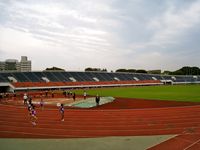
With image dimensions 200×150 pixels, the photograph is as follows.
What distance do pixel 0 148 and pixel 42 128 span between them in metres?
4.78

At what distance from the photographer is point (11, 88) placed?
57125mm

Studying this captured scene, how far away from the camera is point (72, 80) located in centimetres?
7244

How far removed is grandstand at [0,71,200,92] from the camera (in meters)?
60.0

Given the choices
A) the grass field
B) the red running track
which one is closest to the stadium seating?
the grass field

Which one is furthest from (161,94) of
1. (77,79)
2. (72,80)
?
(77,79)

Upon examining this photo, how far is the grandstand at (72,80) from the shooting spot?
60047 millimetres

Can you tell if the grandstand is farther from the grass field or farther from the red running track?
the red running track

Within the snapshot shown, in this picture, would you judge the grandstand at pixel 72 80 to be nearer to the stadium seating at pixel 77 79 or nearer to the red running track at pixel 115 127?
the stadium seating at pixel 77 79

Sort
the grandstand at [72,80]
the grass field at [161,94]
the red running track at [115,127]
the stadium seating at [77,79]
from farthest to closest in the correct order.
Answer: the stadium seating at [77,79]
the grandstand at [72,80]
the grass field at [161,94]
the red running track at [115,127]

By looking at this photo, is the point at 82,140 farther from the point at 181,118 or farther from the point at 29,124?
the point at 181,118

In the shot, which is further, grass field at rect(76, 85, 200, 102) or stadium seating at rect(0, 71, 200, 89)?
stadium seating at rect(0, 71, 200, 89)

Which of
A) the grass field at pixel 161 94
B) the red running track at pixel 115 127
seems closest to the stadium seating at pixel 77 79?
the grass field at pixel 161 94

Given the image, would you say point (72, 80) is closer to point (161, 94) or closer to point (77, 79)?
point (77, 79)

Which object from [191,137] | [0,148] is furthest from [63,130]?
[191,137]
